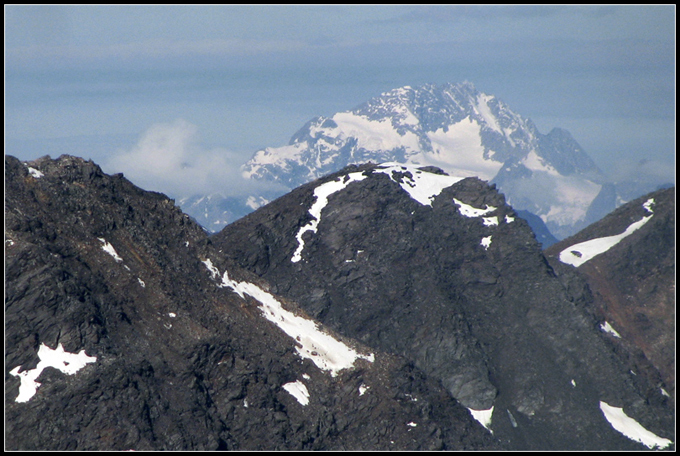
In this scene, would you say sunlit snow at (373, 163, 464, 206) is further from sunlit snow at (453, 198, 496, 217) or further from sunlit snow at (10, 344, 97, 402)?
sunlit snow at (10, 344, 97, 402)

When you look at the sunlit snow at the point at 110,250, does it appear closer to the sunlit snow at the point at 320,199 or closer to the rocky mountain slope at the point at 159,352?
the rocky mountain slope at the point at 159,352

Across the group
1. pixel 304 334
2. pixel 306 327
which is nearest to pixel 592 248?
pixel 306 327

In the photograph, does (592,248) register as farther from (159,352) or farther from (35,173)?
(35,173)

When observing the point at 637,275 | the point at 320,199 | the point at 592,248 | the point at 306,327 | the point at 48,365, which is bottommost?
the point at 637,275

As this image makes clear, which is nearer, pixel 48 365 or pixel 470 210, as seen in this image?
pixel 48 365

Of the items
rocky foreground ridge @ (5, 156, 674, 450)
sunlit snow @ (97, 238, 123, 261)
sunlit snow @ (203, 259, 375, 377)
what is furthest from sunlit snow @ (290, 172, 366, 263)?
sunlit snow @ (97, 238, 123, 261)
